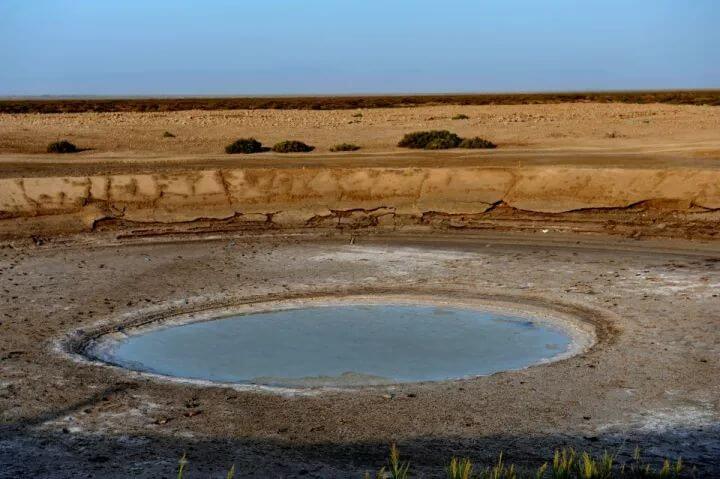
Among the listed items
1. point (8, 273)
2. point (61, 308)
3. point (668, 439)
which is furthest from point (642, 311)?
point (8, 273)

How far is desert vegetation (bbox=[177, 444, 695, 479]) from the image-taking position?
5684mm

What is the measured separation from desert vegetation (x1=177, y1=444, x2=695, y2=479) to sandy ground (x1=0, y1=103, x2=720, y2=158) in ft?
51.3

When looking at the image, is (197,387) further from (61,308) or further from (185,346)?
(61,308)

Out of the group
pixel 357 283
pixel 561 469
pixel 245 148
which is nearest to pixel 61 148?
pixel 245 148

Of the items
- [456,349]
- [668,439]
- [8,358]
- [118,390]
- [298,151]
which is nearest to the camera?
[668,439]

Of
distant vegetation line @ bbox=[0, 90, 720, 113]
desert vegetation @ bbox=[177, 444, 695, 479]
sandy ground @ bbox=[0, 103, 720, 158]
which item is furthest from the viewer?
distant vegetation line @ bbox=[0, 90, 720, 113]

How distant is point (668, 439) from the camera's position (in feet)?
22.4

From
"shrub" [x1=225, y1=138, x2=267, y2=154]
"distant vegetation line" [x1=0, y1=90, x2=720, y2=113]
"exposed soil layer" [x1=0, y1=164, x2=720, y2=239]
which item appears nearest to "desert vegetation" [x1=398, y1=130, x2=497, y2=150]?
"shrub" [x1=225, y1=138, x2=267, y2=154]

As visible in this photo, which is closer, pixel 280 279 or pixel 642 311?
pixel 642 311

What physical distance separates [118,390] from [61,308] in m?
3.47

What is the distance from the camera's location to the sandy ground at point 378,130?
27.4 m

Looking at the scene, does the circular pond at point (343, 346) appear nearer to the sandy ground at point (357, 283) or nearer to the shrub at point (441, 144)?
the sandy ground at point (357, 283)

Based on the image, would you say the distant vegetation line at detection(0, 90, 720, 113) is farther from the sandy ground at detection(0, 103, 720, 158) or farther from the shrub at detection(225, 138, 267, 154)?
the shrub at detection(225, 138, 267, 154)

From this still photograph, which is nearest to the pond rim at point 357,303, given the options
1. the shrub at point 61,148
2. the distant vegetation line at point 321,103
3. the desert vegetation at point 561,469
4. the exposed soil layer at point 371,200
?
the desert vegetation at point 561,469
